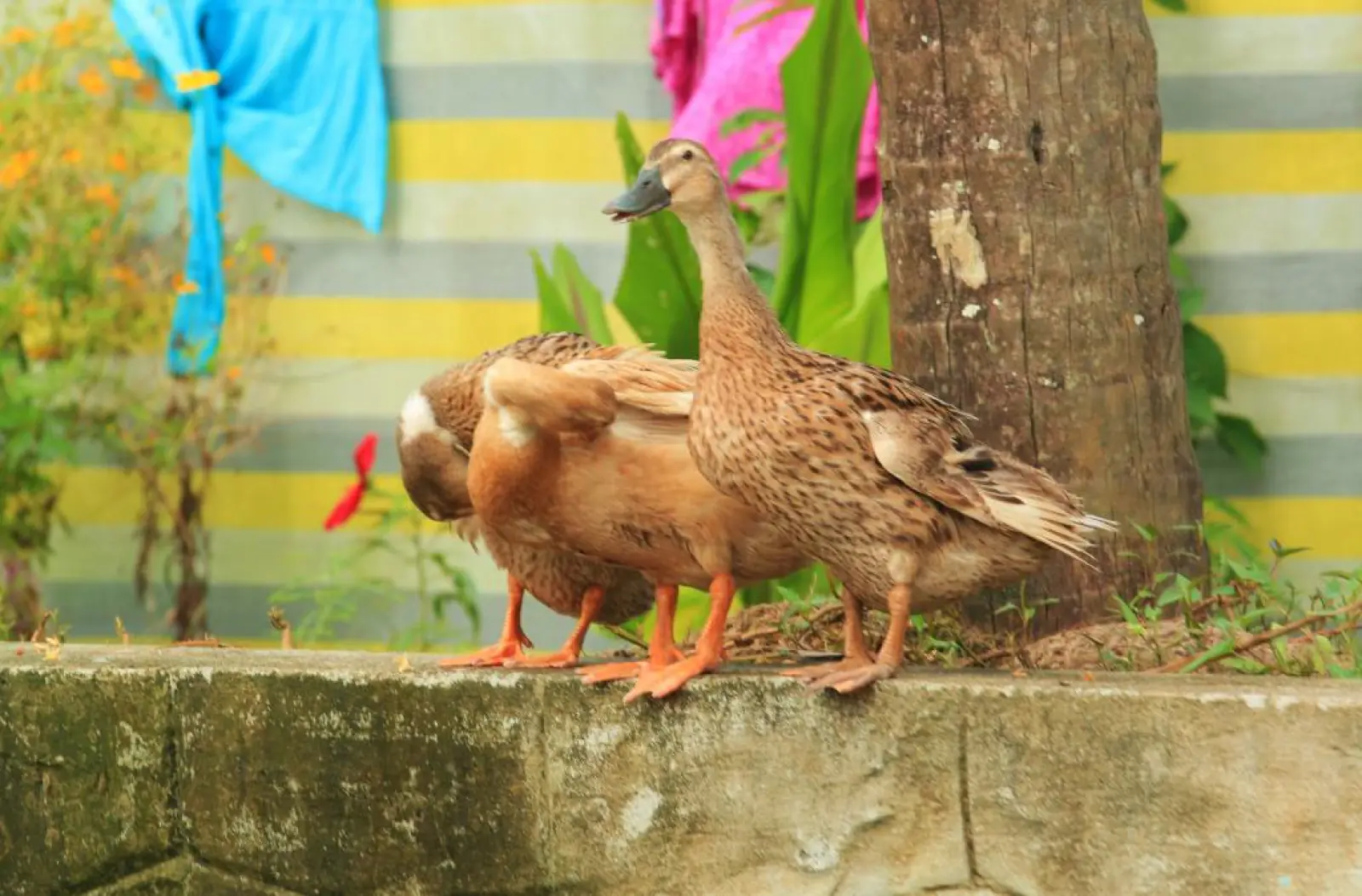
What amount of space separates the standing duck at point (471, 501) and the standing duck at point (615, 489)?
0.17m

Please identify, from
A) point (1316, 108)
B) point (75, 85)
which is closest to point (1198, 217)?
point (1316, 108)

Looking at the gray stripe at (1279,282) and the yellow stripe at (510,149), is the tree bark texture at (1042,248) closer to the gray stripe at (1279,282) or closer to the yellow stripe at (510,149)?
the gray stripe at (1279,282)

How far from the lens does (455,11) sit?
5.85m

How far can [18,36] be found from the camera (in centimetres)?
603

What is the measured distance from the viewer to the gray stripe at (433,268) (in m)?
5.82

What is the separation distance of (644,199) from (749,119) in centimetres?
194

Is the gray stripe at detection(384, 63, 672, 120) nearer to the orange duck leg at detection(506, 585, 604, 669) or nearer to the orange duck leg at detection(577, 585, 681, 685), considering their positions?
the orange duck leg at detection(506, 585, 604, 669)

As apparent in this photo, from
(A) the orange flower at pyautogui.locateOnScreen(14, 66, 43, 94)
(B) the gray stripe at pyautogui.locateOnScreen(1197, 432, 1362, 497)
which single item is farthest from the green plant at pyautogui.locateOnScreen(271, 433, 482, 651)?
(B) the gray stripe at pyautogui.locateOnScreen(1197, 432, 1362, 497)

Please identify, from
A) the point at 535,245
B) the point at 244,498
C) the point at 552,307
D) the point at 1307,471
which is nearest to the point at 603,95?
the point at 535,245

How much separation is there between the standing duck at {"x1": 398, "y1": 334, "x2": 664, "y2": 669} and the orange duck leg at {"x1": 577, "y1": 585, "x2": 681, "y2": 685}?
3 cm

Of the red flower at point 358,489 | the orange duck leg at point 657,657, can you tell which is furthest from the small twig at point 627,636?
the red flower at point 358,489

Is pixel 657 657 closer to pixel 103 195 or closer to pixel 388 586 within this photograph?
pixel 388 586

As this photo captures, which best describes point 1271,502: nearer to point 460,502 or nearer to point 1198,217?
point 1198,217

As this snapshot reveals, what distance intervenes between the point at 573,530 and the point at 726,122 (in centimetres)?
221
